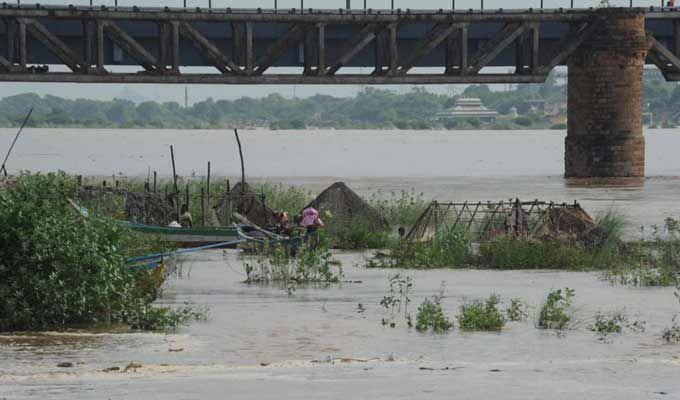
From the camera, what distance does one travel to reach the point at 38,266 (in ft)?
76.4

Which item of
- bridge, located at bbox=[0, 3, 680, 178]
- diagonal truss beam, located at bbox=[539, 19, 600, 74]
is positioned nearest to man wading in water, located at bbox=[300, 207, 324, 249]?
bridge, located at bbox=[0, 3, 680, 178]

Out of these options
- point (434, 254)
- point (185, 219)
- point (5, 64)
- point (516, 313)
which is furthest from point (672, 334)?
point (5, 64)

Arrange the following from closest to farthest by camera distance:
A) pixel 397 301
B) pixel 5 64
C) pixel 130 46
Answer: pixel 397 301, pixel 5 64, pixel 130 46

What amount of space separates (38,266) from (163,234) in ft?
37.1

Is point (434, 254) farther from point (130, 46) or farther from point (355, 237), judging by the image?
point (130, 46)

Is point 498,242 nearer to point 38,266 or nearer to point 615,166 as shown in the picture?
point 38,266

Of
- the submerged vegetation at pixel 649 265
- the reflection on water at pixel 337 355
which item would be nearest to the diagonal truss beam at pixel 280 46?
the submerged vegetation at pixel 649 265

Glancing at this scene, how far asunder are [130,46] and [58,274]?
3805cm

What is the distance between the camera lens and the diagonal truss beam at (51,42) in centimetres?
5803

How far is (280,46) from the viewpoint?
62.9m

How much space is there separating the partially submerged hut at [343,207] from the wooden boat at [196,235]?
3055 millimetres

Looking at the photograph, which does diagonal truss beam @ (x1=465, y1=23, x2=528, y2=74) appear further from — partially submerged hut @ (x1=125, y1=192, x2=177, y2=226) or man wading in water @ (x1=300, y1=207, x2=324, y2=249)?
man wading in water @ (x1=300, y1=207, x2=324, y2=249)

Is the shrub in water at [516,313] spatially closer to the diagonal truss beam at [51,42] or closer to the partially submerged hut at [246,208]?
the partially submerged hut at [246,208]

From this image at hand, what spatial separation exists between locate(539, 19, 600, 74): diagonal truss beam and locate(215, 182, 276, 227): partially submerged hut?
30946mm
